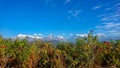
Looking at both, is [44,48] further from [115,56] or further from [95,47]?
[115,56]

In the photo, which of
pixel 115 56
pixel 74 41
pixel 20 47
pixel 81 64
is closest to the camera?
pixel 20 47

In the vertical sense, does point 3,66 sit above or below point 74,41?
below

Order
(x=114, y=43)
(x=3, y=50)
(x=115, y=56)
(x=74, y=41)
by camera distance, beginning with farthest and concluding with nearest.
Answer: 1. (x=114, y=43)
2. (x=115, y=56)
3. (x=74, y=41)
4. (x=3, y=50)

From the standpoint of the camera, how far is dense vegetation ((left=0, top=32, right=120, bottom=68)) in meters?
10.2

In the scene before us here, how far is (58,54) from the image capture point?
1098 centimetres

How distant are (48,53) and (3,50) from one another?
7.81 feet

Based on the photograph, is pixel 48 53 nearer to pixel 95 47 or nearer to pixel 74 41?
pixel 74 41

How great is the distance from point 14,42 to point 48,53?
1628mm

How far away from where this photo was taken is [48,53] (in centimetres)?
1125

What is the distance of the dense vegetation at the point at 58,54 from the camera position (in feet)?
33.6

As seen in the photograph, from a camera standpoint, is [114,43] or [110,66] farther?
[114,43]

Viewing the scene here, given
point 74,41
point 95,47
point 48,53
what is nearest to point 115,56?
point 95,47

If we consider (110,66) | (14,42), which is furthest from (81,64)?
(14,42)

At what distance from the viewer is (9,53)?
33.0ft
